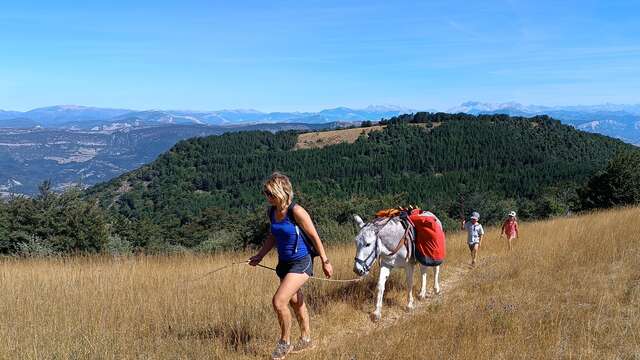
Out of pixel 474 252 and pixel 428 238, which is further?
pixel 474 252

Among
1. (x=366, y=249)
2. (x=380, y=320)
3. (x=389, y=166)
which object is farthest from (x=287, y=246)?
(x=389, y=166)

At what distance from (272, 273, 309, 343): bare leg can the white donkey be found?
1.57 m

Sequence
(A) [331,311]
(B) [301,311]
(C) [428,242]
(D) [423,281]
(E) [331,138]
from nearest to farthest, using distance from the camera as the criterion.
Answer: (B) [301,311]
(A) [331,311]
(C) [428,242]
(D) [423,281]
(E) [331,138]

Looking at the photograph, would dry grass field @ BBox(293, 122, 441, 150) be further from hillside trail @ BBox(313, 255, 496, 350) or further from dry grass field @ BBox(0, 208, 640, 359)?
hillside trail @ BBox(313, 255, 496, 350)

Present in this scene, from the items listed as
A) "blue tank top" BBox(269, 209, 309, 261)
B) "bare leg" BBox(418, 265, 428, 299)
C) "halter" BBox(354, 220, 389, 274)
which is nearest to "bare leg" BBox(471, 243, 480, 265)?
"bare leg" BBox(418, 265, 428, 299)

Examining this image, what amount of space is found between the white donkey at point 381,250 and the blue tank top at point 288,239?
1572 mm

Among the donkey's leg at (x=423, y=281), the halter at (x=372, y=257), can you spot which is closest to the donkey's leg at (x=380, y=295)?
the halter at (x=372, y=257)

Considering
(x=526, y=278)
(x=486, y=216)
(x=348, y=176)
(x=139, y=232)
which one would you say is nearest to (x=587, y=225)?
(x=526, y=278)

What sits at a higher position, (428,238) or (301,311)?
(428,238)

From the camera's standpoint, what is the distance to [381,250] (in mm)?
6773

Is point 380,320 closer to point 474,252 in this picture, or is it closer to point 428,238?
point 428,238

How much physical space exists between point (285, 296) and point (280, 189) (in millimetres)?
1047

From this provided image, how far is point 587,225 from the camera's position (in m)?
13.6

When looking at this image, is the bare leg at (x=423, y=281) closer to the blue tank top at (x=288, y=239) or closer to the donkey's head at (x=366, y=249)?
the donkey's head at (x=366, y=249)
